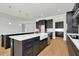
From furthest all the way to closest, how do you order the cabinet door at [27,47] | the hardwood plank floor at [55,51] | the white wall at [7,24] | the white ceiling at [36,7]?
1. the white wall at [7,24]
2. the white ceiling at [36,7]
3. the hardwood plank floor at [55,51]
4. the cabinet door at [27,47]

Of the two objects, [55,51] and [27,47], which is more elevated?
[27,47]

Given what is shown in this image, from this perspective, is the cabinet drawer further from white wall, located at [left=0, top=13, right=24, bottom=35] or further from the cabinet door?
white wall, located at [left=0, top=13, right=24, bottom=35]

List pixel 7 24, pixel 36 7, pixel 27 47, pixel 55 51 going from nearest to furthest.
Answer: pixel 27 47
pixel 55 51
pixel 36 7
pixel 7 24

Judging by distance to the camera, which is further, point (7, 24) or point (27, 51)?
point (7, 24)

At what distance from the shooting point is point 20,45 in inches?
91.9

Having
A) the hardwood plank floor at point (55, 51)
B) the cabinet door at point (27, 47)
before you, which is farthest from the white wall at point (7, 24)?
the cabinet door at point (27, 47)

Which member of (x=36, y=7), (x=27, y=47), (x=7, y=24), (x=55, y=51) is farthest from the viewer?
(x=7, y=24)

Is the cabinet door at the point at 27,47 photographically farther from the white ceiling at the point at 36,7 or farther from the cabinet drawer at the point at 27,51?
the white ceiling at the point at 36,7

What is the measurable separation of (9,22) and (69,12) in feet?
19.7

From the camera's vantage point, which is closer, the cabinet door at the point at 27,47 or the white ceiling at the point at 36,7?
the cabinet door at the point at 27,47

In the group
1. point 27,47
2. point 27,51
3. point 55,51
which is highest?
point 27,47

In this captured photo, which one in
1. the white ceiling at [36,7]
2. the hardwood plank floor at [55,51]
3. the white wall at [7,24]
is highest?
the white ceiling at [36,7]

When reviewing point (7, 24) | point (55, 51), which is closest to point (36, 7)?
point (55, 51)

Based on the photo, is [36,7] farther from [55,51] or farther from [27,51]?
[27,51]
